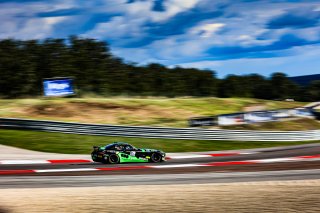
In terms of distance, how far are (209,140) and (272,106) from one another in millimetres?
33987

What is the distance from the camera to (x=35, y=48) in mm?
67375

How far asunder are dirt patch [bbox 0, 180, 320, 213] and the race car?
20.4 ft

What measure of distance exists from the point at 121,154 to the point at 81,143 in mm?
6213

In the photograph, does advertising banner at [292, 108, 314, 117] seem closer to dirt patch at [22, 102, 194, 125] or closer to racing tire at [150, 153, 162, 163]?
dirt patch at [22, 102, 194, 125]

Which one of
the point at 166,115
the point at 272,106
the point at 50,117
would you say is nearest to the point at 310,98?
the point at 272,106

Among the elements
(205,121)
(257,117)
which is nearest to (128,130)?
(205,121)

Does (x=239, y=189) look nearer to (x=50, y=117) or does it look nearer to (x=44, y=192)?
(x=44, y=192)

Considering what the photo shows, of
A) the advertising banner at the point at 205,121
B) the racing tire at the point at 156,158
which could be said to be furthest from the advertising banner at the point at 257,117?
the racing tire at the point at 156,158

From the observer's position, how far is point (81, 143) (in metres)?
→ 22.1

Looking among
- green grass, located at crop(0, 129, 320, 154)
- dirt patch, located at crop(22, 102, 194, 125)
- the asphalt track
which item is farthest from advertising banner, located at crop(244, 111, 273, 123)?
the asphalt track

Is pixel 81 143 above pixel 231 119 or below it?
below

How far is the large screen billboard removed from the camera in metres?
43.7

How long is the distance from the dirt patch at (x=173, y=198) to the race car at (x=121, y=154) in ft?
20.4

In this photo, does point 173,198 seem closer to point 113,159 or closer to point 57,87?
point 113,159
